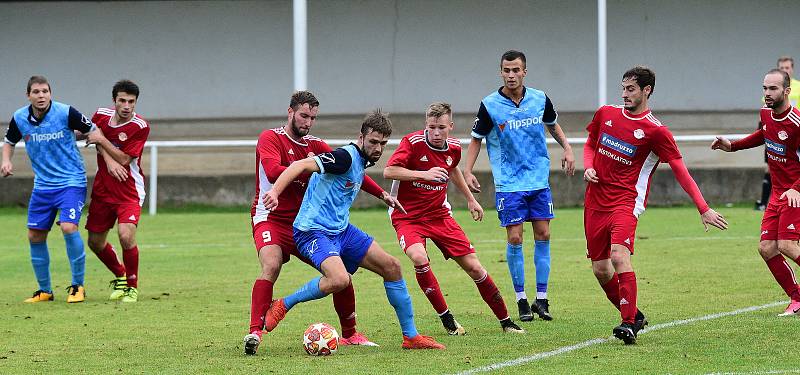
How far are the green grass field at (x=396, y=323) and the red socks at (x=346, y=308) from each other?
0.87ft

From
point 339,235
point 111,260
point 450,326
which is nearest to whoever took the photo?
point 339,235

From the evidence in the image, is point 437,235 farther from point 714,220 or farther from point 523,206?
point 714,220

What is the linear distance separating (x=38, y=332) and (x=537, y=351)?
3802 mm

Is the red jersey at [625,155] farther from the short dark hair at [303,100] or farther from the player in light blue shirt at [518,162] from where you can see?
the short dark hair at [303,100]

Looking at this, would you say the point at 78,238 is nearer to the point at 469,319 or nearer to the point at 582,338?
the point at 469,319

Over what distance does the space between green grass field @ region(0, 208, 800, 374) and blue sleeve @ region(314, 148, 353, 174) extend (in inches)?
46.9

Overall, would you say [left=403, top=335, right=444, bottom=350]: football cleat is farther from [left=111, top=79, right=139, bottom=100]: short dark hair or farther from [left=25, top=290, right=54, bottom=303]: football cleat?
[left=25, top=290, right=54, bottom=303]: football cleat

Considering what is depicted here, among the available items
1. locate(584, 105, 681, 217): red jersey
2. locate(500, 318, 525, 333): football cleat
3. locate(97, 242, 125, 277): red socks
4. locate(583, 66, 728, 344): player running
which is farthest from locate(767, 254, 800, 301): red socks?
locate(97, 242, 125, 277): red socks

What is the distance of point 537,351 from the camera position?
8.10m

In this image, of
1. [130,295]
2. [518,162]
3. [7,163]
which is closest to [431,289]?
[518,162]

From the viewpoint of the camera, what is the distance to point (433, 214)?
9.46m

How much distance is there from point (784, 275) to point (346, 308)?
11.4 ft

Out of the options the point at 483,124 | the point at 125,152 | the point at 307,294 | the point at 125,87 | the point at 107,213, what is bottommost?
the point at 307,294

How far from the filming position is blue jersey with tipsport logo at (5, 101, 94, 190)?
→ 11555 millimetres
